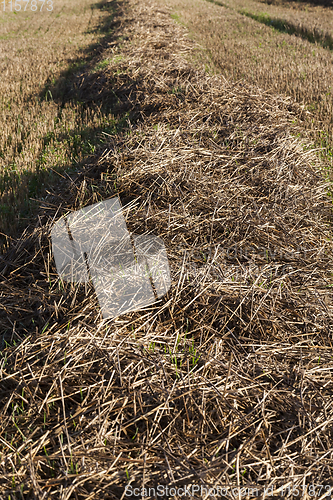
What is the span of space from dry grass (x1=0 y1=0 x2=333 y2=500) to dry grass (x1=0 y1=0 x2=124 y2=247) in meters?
0.62

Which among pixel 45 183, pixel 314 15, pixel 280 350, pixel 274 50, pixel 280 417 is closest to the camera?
pixel 280 417

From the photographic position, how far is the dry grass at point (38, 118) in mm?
3887

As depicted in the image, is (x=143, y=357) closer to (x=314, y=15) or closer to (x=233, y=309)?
(x=233, y=309)

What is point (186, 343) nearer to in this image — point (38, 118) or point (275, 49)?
point (38, 118)

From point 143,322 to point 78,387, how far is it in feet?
1.78

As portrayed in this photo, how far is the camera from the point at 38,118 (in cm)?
559

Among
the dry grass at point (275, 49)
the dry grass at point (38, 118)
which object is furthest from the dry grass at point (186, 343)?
the dry grass at point (275, 49)

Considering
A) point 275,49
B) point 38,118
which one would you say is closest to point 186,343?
point 38,118

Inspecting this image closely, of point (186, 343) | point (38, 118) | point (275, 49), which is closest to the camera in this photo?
point (186, 343)

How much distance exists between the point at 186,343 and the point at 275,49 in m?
9.51

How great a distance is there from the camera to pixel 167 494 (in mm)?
1304

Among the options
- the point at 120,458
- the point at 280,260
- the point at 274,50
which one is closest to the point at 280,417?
the point at 120,458

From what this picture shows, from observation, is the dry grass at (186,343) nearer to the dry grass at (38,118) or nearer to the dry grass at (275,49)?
the dry grass at (38,118)

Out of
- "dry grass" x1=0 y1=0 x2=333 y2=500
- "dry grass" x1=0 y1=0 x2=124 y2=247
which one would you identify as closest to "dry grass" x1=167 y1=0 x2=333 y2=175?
"dry grass" x1=0 y1=0 x2=333 y2=500
